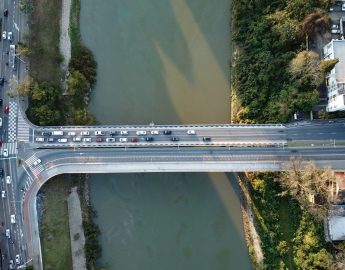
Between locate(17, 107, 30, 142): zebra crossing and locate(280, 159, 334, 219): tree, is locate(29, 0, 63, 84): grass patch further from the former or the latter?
locate(280, 159, 334, 219): tree

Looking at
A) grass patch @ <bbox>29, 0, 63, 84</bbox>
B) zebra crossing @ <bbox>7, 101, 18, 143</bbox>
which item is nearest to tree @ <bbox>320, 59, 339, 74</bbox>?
grass patch @ <bbox>29, 0, 63, 84</bbox>

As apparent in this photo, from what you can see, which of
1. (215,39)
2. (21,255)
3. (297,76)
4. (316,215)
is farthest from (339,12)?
(21,255)

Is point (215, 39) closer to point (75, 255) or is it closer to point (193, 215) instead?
point (193, 215)

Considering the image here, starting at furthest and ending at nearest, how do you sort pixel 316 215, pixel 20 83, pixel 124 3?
pixel 124 3, pixel 20 83, pixel 316 215

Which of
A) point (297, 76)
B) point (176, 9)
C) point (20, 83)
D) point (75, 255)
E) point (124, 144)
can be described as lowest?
point (75, 255)

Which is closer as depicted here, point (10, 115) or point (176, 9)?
point (10, 115)

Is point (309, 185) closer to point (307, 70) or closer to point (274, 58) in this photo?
point (307, 70)
